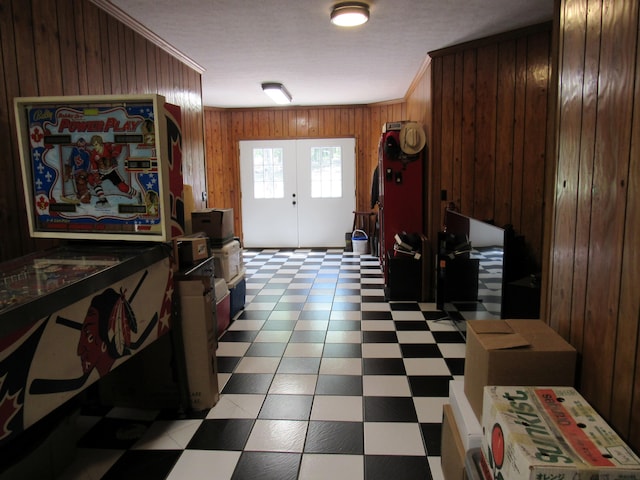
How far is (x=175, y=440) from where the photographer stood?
7.27 feet

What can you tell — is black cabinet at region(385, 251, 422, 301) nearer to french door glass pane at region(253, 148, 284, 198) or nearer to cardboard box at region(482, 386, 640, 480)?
cardboard box at region(482, 386, 640, 480)

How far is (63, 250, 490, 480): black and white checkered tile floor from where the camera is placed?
2.02 m

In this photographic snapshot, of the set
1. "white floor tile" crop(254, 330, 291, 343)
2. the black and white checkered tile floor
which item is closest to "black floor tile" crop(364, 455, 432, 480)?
the black and white checkered tile floor

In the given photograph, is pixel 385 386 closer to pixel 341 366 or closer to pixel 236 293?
pixel 341 366

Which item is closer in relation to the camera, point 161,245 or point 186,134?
point 161,245

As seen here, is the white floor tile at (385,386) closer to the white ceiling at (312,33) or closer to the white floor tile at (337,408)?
the white floor tile at (337,408)

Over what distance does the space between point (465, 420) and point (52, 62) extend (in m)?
2.87

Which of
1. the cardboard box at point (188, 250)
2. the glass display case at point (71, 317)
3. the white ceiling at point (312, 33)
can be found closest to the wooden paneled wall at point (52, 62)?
the white ceiling at point (312, 33)

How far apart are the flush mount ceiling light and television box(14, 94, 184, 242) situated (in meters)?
1.70

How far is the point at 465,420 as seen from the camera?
5.08ft

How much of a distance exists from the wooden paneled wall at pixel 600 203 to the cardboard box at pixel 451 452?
0.47 m

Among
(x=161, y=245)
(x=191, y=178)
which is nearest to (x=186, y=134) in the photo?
(x=191, y=178)

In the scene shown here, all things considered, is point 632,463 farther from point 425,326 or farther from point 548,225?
point 425,326

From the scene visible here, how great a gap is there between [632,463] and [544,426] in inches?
8.0
